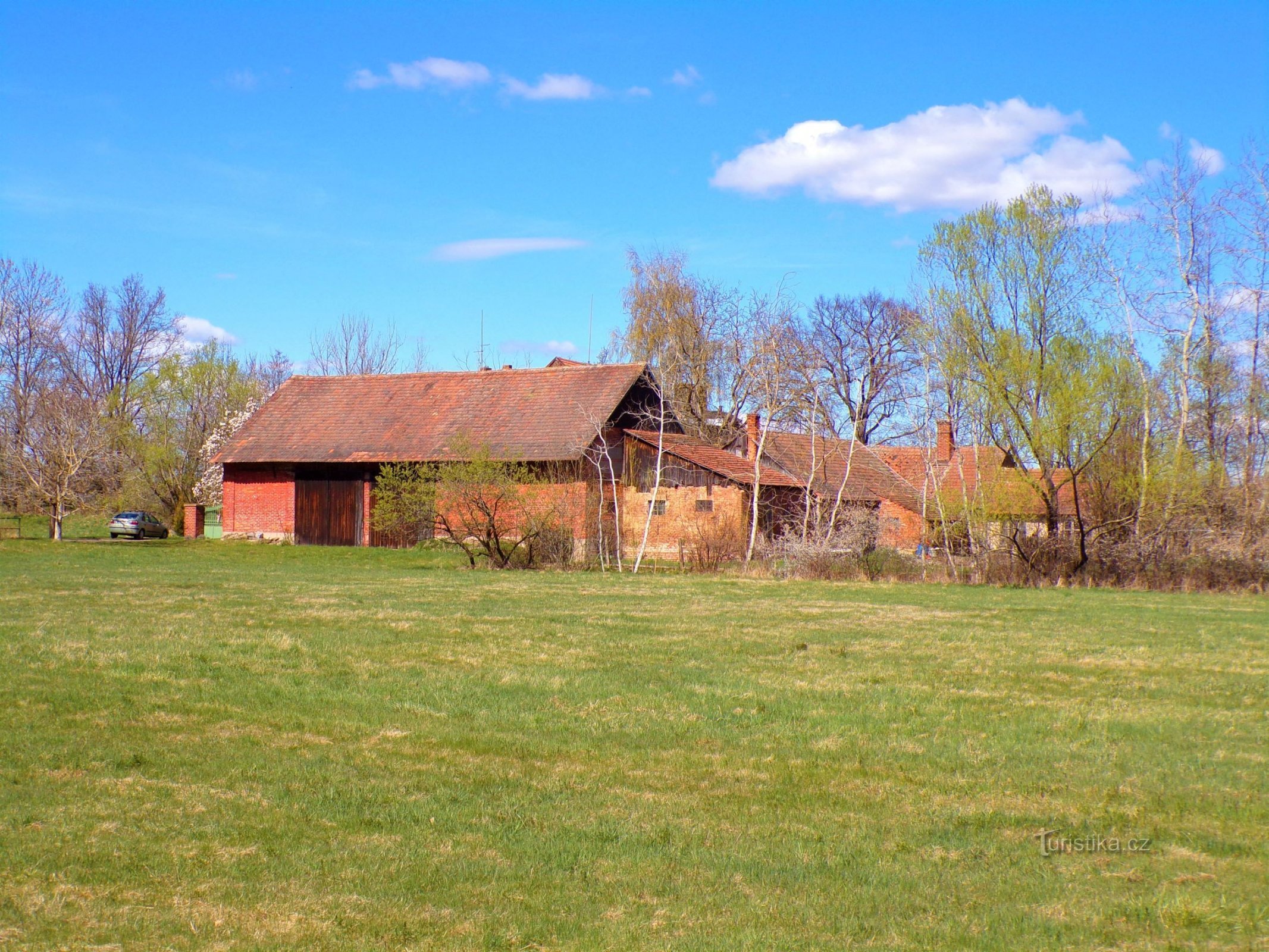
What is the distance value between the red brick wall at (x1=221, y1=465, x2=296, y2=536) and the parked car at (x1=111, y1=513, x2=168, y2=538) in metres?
5.53

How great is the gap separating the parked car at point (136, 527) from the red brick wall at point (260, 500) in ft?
18.2

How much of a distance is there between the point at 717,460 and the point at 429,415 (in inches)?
486

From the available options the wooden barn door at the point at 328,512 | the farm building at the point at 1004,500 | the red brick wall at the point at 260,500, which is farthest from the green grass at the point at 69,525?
the farm building at the point at 1004,500

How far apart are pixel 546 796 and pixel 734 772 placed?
1495mm

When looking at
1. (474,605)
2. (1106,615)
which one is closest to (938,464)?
(1106,615)

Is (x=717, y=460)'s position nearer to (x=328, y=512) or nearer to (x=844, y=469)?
(x=844, y=469)

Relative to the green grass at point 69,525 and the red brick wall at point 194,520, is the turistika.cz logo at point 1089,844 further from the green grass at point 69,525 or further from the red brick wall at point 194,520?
the green grass at point 69,525

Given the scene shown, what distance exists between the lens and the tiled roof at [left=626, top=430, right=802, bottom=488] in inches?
1377

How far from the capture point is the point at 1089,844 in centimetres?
653

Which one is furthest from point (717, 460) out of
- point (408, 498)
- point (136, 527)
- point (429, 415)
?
point (136, 527)

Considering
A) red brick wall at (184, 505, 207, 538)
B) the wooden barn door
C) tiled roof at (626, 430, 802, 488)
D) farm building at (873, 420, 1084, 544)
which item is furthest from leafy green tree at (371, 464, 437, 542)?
red brick wall at (184, 505, 207, 538)

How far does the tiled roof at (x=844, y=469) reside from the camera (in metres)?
38.2

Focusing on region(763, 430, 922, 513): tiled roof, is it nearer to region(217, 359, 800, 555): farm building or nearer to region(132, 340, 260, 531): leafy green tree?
region(217, 359, 800, 555): farm building

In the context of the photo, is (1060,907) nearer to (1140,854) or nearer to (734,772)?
(1140,854)
